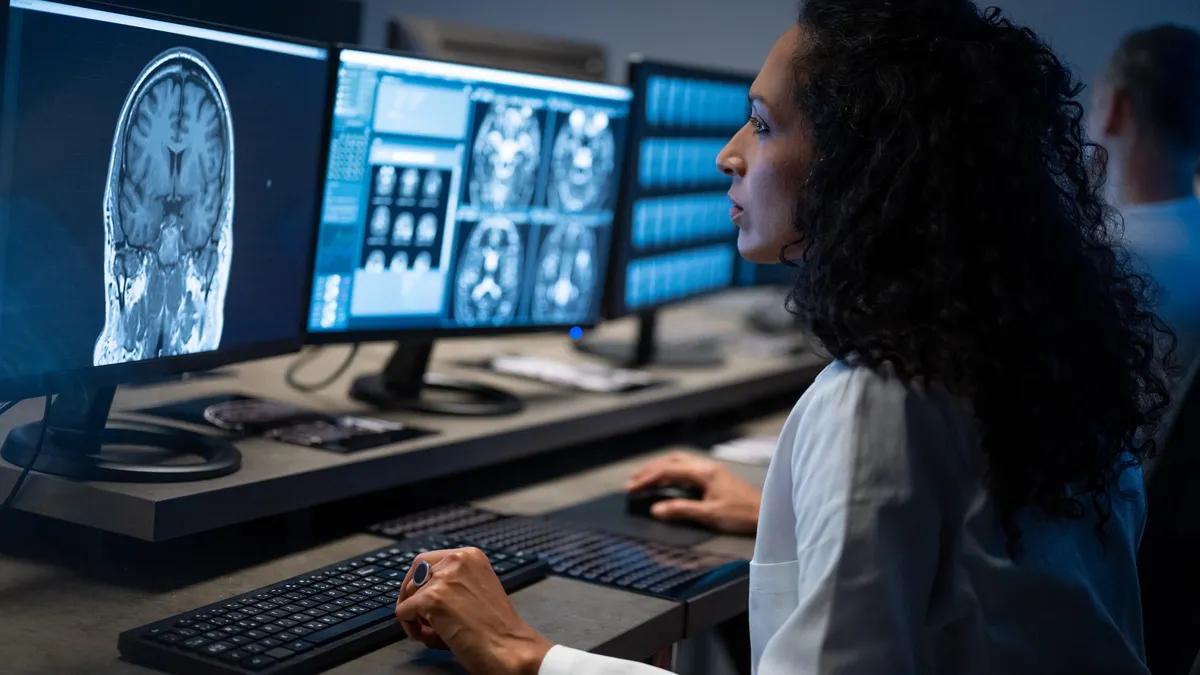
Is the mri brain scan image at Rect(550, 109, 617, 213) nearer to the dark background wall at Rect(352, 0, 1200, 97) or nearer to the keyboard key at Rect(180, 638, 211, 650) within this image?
the keyboard key at Rect(180, 638, 211, 650)

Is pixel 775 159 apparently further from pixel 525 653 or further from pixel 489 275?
pixel 489 275

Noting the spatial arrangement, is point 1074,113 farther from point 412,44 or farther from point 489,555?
point 412,44

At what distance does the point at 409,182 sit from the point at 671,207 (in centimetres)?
82

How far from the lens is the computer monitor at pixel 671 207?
2.29 m

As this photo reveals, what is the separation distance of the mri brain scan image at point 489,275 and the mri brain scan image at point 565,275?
0.06 metres

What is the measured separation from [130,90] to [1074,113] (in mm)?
909

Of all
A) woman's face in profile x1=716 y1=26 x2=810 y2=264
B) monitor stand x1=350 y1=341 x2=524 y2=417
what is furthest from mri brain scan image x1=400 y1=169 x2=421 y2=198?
woman's face in profile x1=716 y1=26 x2=810 y2=264

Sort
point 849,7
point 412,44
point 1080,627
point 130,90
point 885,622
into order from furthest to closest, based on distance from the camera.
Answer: point 412,44, point 130,90, point 849,7, point 1080,627, point 885,622

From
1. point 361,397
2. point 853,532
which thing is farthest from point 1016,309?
point 361,397

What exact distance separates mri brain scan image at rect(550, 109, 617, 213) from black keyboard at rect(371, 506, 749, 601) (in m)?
0.58

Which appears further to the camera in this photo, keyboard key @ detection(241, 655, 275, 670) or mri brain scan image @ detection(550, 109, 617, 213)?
mri brain scan image @ detection(550, 109, 617, 213)

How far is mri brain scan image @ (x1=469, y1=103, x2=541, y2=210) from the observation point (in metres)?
1.86

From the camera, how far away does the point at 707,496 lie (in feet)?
5.91

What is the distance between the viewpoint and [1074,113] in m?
1.22
